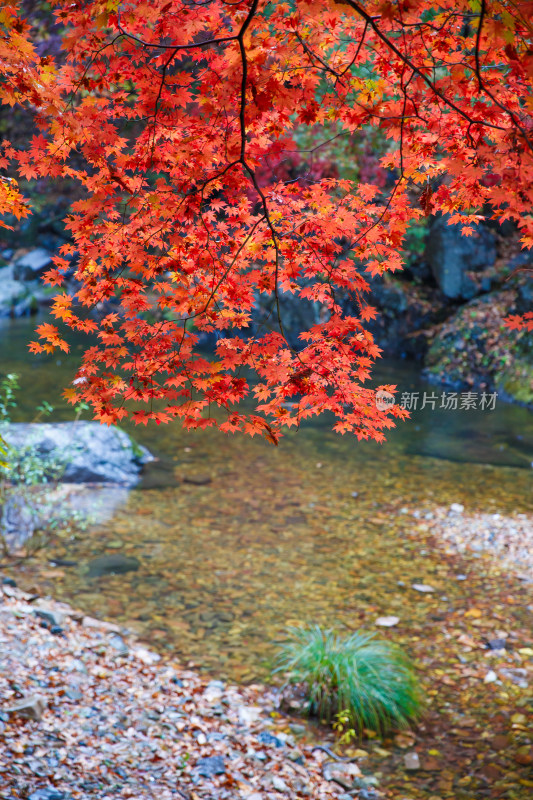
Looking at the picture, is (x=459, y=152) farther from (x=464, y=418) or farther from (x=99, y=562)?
(x=464, y=418)

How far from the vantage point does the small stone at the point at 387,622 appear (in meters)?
5.07

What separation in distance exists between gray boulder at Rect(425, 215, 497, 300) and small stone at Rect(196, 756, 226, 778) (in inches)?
541

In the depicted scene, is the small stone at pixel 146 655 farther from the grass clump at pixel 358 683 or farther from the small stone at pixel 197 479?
the small stone at pixel 197 479

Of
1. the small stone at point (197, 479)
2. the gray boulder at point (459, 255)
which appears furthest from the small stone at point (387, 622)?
the gray boulder at point (459, 255)

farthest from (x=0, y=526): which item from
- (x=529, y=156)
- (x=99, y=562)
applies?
(x=529, y=156)

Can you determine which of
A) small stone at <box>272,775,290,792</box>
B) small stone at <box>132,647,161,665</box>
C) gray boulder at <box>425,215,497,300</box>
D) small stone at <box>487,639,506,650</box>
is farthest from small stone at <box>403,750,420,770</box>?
gray boulder at <box>425,215,497,300</box>

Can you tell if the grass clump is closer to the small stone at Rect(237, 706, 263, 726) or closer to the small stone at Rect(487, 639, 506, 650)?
the small stone at Rect(237, 706, 263, 726)

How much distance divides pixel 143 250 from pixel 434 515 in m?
5.52

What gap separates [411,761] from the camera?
3.63 m

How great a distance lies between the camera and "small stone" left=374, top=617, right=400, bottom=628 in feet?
16.6

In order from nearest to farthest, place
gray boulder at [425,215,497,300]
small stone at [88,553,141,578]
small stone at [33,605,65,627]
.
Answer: small stone at [33,605,65,627] < small stone at [88,553,141,578] < gray boulder at [425,215,497,300]

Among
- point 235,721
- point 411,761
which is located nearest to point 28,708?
point 235,721

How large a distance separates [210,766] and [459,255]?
14.1 metres

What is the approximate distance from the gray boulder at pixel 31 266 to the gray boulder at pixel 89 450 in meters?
14.3
